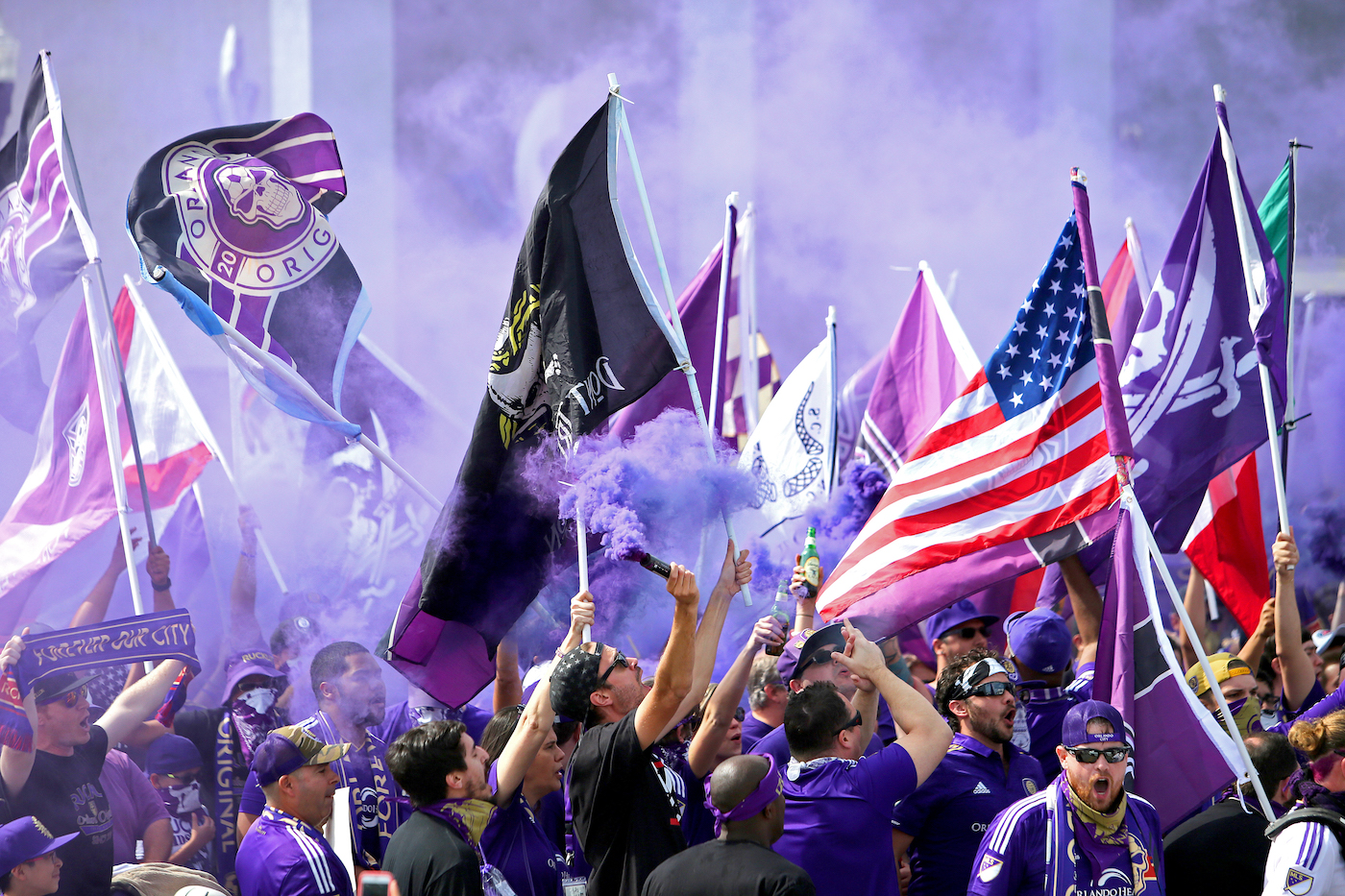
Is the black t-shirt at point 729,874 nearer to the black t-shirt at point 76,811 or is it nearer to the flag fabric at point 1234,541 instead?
the black t-shirt at point 76,811

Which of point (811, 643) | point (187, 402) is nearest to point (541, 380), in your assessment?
point (811, 643)

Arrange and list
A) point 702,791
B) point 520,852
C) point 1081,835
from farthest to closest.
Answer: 1. point 702,791
2. point 520,852
3. point 1081,835

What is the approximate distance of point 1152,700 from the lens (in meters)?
5.20

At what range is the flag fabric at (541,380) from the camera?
5.30 meters

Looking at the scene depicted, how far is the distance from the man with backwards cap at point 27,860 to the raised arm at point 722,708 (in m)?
2.18

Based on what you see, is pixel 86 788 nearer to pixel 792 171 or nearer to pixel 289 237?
pixel 289 237

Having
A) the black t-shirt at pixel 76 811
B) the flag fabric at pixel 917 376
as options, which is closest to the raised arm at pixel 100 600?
the black t-shirt at pixel 76 811

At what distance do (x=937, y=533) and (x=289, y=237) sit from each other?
3586 mm

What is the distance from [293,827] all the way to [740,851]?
152 centimetres

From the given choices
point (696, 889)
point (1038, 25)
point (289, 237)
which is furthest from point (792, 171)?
point (696, 889)

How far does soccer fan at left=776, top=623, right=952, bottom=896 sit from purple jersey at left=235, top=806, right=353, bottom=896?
4.75 ft

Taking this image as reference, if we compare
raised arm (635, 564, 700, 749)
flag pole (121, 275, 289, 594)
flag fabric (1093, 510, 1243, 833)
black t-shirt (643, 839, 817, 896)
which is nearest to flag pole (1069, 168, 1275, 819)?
flag fabric (1093, 510, 1243, 833)

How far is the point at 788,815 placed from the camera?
14.3 ft

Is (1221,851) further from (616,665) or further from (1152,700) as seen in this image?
(616,665)
